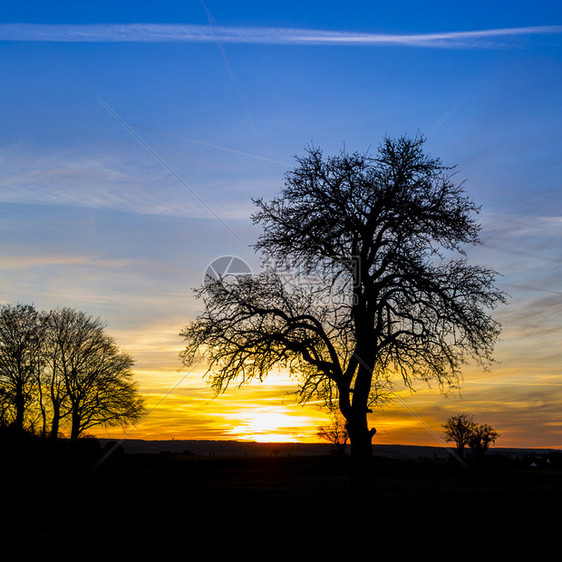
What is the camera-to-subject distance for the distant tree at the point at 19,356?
51156 millimetres

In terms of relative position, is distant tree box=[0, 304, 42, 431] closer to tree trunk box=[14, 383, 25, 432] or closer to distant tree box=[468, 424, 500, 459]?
tree trunk box=[14, 383, 25, 432]

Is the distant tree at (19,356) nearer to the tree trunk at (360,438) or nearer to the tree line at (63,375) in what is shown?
the tree line at (63,375)

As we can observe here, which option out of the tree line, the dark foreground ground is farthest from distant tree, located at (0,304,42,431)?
the dark foreground ground

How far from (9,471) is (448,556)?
20254 mm

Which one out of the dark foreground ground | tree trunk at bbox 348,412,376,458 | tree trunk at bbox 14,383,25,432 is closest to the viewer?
the dark foreground ground

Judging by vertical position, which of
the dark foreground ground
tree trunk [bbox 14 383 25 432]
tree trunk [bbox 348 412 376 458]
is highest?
tree trunk [bbox 14 383 25 432]

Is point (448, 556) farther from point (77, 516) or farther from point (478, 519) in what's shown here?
point (77, 516)

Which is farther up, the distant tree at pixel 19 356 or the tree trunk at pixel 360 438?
the distant tree at pixel 19 356

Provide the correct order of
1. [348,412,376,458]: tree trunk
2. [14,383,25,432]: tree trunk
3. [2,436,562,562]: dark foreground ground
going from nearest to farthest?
[2,436,562,562]: dark foreground ground → [348,412,376,458]: tree trunk → [14,383,25,432]: tree trunk

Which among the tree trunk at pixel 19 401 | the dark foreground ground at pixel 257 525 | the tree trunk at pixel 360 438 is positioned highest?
the tree trunk at pixel 19 401

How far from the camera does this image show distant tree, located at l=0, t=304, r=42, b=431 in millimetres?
51156

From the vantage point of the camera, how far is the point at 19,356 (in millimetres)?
51562

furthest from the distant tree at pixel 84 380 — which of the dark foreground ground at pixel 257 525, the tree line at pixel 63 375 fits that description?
the dark foreground ground at pixel 257 525

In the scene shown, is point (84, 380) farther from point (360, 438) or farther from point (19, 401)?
→ point (360, 438)
